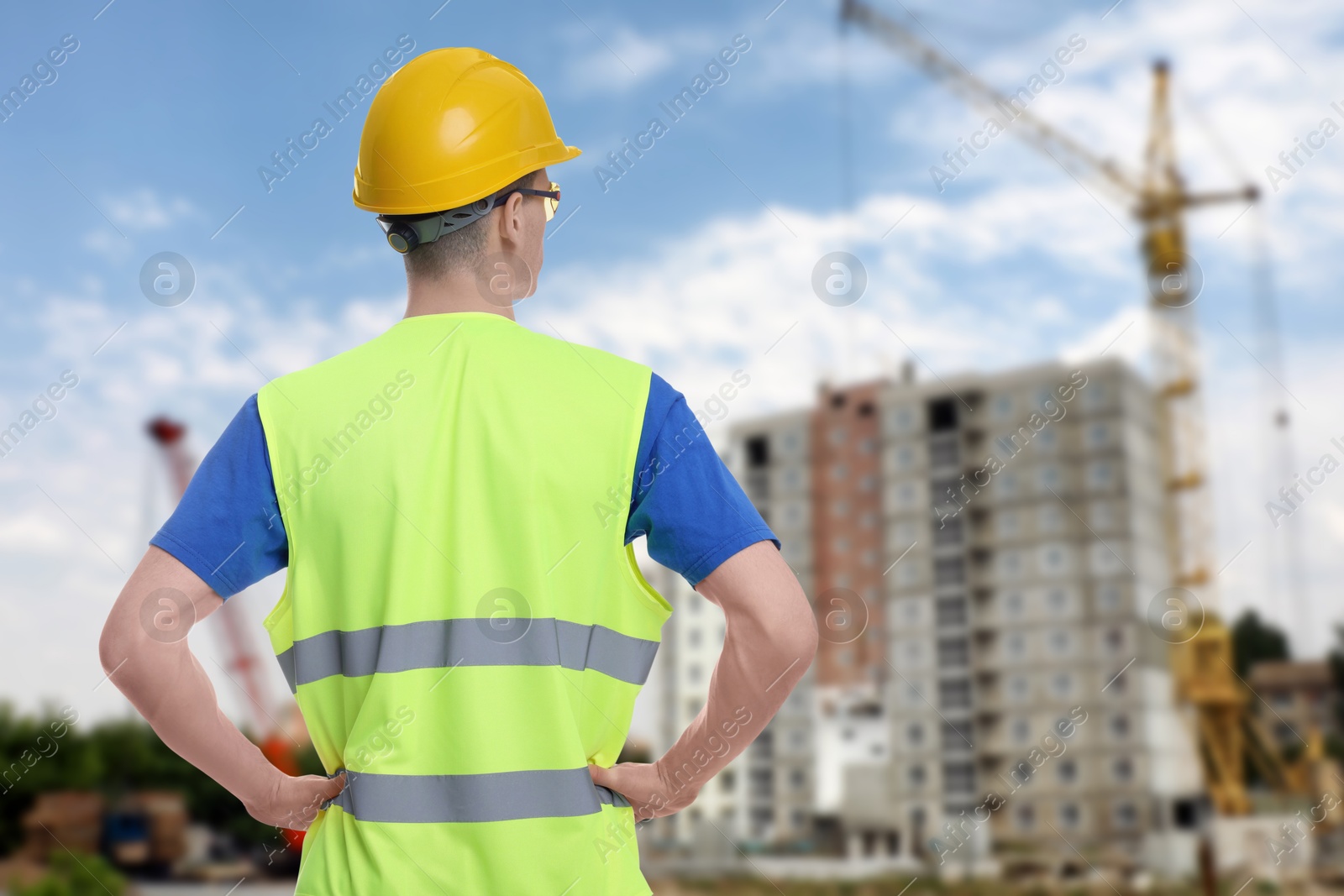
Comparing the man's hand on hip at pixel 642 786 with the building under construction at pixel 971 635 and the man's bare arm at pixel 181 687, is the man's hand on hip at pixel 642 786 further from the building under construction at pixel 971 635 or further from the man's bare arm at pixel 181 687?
the building under construction at pixel 971 635

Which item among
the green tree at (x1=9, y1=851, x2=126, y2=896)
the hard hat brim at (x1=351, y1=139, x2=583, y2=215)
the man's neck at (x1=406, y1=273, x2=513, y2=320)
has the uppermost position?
the hard hat brim at (x1=351, y1=139, x2=583, y2=215)

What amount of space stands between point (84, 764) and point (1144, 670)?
52340mm

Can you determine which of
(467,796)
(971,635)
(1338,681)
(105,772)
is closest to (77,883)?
(105,772)

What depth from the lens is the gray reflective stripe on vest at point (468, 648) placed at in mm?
1339

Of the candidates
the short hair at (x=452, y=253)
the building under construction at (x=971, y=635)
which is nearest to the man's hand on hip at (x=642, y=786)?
the short hair at (x=452, y=253)

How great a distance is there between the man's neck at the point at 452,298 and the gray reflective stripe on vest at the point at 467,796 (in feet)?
1.91

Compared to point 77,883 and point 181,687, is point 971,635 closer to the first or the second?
point 77,883

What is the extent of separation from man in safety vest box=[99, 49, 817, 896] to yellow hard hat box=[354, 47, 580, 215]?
0.49ft

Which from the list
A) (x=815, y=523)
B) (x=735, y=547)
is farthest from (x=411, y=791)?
(x=815, y=523)

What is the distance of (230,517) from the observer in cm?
141

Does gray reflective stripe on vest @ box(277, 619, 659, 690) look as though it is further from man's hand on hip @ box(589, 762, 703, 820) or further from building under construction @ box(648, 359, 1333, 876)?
building under construction @ box(648, 359, 1333, 876)

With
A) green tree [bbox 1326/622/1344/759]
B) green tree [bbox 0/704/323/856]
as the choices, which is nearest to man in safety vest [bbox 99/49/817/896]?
green tree [bbox 0/704/323/856]

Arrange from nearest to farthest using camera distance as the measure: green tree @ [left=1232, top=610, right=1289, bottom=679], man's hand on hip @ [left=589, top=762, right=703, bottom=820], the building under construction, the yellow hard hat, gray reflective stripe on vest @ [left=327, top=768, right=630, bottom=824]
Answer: gray reflective stripe on vest @ [left=327, top=768, right=630, bottom=824] → man's hand on hip @ [left=589, top=762, right=703, bottom=820] → the yellow hard hat → green tree @ [left=1232, top=610, right=1289, bottom=679] → the building under construction

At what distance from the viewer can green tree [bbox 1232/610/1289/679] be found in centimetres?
5619
